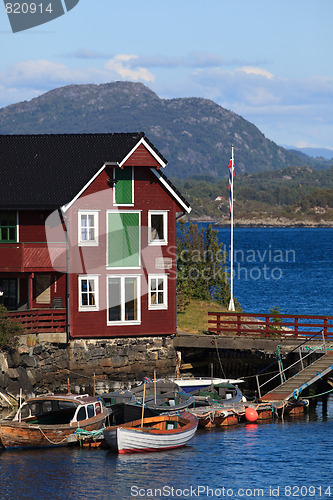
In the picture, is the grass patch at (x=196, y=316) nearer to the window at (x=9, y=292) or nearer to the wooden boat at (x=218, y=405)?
the wooden boat at (x=218, y=405)

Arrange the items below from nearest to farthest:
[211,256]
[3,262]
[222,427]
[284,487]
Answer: [284,487]
[222,427]
[3,262]
[211,256]

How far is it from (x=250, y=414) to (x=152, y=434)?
6.80m

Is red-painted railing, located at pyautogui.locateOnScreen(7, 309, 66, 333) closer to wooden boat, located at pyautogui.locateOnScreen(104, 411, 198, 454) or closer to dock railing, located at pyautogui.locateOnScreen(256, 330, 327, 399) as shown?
dock railing, located at pyautogui.locateOnScreen(256, 330, 327, 399)

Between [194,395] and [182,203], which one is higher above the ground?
[182,203]

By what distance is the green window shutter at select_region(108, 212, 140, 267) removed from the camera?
1879 inches

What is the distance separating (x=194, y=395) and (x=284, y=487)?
35.3 feet

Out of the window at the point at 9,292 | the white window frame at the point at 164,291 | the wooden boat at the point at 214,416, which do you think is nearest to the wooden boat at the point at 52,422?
the wooden boat at the point at 214,416

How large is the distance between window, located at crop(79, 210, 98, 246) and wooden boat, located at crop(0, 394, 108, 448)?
10.8 metres

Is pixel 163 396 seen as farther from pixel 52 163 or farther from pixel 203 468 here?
pixel 52 163

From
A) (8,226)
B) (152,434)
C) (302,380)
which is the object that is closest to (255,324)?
(302,380)

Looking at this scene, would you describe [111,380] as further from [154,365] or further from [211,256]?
[211,256]

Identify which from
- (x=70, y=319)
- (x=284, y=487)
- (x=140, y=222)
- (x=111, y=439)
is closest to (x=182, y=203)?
(x=140, y=222)

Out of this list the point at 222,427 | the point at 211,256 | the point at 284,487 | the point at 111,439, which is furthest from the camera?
the point at 211,256

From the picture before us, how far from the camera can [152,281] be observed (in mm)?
48344
